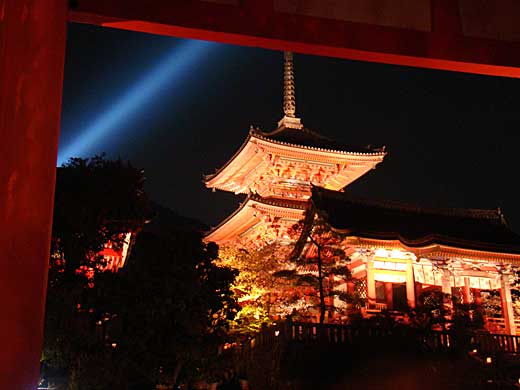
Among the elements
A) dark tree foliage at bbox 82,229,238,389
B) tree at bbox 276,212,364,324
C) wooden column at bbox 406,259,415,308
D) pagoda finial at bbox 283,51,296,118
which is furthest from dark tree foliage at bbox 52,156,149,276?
pagoda finial at bbox 283,51,296,118

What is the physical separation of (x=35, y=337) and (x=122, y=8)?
189cm

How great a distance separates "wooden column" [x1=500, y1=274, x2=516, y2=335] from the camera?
19562mm

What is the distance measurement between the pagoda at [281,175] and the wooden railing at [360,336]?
1045 centimetres

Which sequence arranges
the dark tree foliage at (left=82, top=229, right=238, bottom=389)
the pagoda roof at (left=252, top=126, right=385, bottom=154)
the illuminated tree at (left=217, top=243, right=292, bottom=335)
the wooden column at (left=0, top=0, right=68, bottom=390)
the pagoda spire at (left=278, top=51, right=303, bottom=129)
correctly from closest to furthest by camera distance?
the wooden column at (left=0, top=0, right=68, bottom=390) < the dark tree foliage at (left=82, top=229, right=238, bottom=389) < the illuminated tree at (left=217, top=243, right=292, bottom=335) < the pagoda roof at (left=252, top=126, right=385, bottom=154) < the pagoda spire at (left=278, top=51, right=303, bottom=129)

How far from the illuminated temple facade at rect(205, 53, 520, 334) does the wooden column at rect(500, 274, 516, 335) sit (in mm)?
32

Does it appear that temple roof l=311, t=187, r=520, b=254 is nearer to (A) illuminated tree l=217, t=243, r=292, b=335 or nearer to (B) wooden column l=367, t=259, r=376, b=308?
(B) wooden column l=367, t=259, r=376, b=308

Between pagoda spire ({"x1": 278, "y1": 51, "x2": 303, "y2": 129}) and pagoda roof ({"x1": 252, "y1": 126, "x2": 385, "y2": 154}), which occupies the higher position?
pagoda spire ({"x1": 278, "y1": 51, "x2": 303, "y2": 129})

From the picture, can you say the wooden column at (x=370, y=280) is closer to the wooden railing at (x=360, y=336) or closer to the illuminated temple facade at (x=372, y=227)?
the illuminated temple facade at (x=372, y=227)

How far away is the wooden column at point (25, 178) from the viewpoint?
2.17m

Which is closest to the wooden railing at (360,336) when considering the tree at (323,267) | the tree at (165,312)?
the tree at (323,267)

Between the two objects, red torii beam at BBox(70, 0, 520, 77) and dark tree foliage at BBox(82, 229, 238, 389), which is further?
dark tree foliage at BBox(82, 229, 238, 389)

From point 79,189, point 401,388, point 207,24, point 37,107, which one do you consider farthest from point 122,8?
point 79,189

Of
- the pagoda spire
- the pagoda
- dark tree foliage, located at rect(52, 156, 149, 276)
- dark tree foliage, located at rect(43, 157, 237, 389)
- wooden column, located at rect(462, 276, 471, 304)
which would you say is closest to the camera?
dark tree foliage, located at rect(43, 157, 237, 389)

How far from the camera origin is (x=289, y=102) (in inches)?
1339
